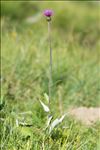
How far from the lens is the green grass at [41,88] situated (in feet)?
11.3

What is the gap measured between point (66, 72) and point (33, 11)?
775cm

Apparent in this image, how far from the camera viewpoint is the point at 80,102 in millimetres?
5090

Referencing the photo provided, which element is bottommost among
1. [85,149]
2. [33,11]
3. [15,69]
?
[85,149]

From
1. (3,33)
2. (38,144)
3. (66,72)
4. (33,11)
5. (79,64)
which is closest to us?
(38,144)

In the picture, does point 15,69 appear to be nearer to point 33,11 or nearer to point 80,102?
point 80,102

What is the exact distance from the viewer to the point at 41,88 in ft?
16.6

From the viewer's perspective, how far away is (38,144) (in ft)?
10.9

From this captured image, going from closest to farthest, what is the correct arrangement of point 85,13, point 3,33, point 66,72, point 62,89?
point 62,89 < point 66,72 < point 3,33 < point 85,13

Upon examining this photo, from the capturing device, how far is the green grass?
3434mm

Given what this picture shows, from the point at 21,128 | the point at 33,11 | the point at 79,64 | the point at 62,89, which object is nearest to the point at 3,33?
the point at 79,64

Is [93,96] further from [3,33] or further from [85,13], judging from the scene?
[85,13]

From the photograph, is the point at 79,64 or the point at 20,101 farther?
the point at 79,64

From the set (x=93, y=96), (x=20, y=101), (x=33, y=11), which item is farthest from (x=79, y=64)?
(x=33, y=11)

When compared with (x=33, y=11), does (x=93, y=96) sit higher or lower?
lower
